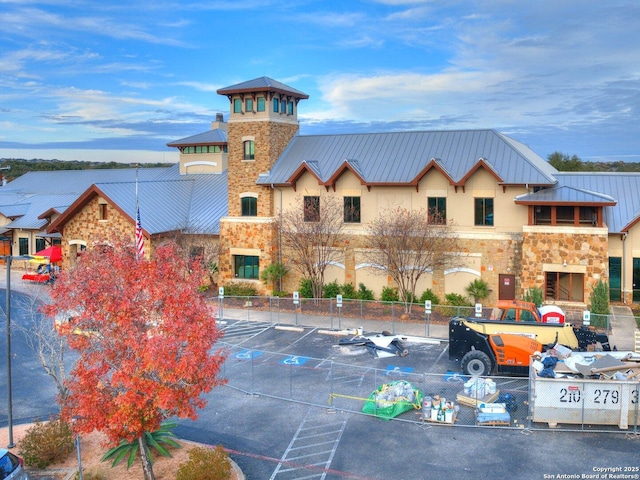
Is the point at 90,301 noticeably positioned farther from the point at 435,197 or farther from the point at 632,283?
the point at 632,283

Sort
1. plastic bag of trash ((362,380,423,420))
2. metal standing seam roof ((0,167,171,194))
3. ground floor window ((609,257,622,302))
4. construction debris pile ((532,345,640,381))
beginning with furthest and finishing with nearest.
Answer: metal standing seam roof ((0,167,171,194))
ground floor window ((609,257,622,302))
plastic bag of trash ((362,380,423,420))
construction debris pile ((532,345,640,381))

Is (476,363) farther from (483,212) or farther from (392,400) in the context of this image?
(483,212)

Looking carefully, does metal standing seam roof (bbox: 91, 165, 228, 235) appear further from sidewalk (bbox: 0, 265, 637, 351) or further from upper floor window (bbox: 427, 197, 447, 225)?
upper floor window (bbox: 427, 197, 447, 225)

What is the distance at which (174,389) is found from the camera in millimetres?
13734

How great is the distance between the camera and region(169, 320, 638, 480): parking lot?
15.6m

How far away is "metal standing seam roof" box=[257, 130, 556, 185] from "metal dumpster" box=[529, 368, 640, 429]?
17.0 metres

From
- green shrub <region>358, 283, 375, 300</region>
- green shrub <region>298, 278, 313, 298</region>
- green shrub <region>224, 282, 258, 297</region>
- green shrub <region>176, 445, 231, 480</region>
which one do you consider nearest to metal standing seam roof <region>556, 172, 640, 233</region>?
green shrub <region>358, 283, 375, 300</region>

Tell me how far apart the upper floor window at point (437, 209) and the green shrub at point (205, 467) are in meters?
22.6

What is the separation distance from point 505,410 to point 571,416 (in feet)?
5.91

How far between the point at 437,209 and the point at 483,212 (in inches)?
99.2

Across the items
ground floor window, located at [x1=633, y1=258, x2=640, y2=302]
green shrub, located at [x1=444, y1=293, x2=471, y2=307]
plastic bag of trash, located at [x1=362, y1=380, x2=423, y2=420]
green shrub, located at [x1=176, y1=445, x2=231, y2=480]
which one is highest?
ground floor window, located at [x1=633, y1=258, x2=640, y2=302]

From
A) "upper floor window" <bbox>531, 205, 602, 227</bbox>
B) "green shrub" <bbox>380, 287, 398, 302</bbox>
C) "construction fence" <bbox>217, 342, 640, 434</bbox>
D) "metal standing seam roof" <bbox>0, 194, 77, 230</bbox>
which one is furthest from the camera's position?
"metal standing seam roof" <bbox>0, 194, 77, 230</bbox>

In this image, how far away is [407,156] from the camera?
1479 inches

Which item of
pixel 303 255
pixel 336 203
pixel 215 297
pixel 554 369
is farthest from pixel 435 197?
pixel 554 369
